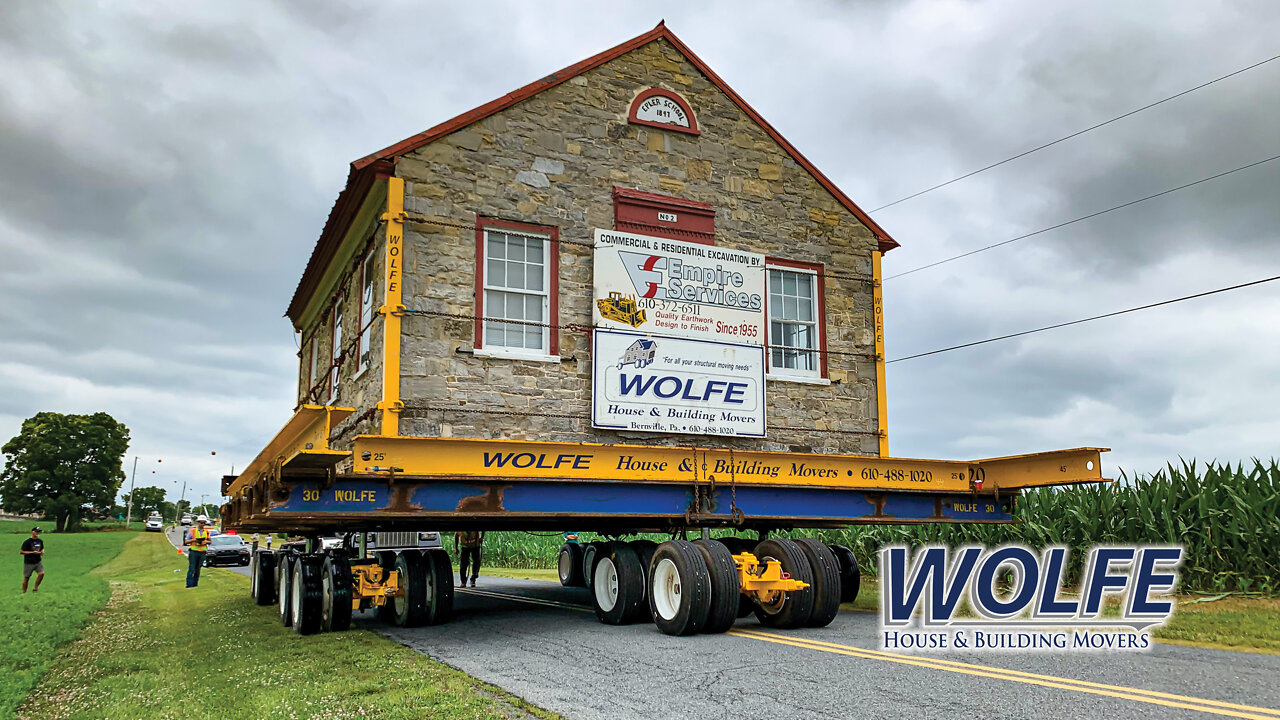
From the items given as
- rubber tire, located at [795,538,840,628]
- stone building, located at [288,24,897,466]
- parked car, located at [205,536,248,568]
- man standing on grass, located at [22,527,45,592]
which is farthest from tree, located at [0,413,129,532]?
rubber tire, located at [795,538,840,628]

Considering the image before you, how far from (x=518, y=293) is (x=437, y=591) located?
400 centimetres

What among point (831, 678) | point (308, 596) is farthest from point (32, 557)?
point (831, 678)

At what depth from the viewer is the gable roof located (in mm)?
11938

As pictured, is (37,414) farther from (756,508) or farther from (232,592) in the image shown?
(756,508)

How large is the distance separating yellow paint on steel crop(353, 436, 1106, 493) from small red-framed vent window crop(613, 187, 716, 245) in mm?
3498

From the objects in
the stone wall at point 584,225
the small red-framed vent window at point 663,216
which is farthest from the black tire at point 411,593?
the small red-framed vent window at point 663,216

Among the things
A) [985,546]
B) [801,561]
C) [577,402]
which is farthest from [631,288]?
[985,546]

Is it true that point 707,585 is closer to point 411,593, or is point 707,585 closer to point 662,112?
point 411,593

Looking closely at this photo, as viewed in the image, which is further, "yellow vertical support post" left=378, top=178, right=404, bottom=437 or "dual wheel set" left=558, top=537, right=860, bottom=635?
"yellow vertical support post" left=378, top=178, right=404, bottom=437

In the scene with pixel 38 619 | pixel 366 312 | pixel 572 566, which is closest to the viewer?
pixel 366 312

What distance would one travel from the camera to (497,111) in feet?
42.1

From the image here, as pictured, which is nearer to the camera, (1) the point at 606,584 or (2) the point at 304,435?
(2) the point at 304,435

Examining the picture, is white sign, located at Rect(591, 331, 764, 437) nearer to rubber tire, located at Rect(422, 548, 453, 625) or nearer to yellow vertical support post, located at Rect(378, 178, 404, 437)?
yellow vertical support post, located at Rect(378, 178, 404, 437)

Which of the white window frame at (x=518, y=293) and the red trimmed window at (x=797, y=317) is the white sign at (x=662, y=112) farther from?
the white window frame at (x=518, y=293)
